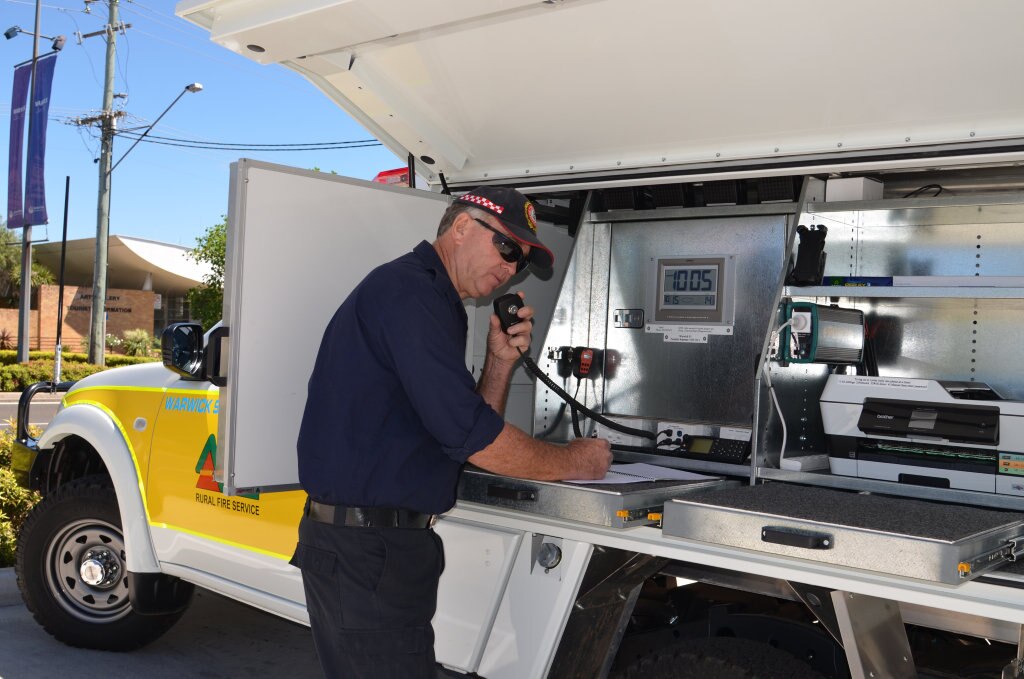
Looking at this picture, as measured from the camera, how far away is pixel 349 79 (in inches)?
131

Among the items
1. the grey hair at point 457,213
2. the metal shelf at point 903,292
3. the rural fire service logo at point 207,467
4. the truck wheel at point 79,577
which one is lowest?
the truck wheel at point 79,577

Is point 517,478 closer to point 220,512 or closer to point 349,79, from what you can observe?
point 349,79

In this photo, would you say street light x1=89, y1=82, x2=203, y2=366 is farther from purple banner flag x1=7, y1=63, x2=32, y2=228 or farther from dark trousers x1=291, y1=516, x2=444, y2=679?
dark trousers x1=291, y1=516, x2=444, y2=679

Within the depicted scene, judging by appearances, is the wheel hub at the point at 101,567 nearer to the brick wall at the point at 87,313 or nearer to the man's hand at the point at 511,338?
the man's hand at the point at 511,338

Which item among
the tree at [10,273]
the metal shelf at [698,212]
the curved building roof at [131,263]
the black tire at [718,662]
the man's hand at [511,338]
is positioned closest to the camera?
the black tire at [718,662]

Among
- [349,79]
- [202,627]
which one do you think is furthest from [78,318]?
[349,79]

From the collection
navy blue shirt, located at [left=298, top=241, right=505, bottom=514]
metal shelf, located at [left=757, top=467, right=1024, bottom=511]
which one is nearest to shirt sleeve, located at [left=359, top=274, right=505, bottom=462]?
navy blue shirt, located at [left=298, top=241, right=505, bottom=514]

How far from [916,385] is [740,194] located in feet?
4.10

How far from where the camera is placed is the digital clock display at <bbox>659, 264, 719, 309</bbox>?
4.09 metres

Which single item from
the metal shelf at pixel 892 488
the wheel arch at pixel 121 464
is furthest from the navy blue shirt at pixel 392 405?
the wheel arch at pixel 121 464

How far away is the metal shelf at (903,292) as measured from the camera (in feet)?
9.74

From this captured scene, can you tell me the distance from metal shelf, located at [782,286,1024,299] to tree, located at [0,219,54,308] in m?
40.7

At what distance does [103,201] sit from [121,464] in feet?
71.0

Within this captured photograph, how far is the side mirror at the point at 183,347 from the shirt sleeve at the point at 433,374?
1.41 metres
